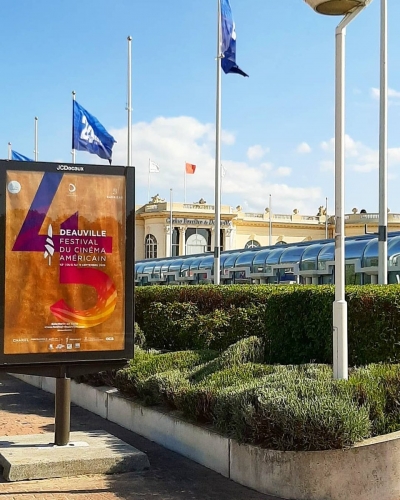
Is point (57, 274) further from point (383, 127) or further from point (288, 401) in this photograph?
point (383, 127)

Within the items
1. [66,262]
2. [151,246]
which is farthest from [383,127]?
[151,246]

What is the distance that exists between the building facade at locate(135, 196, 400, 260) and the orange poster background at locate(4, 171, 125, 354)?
271ft

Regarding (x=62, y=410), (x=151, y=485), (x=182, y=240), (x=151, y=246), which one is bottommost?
(x=151, y=485)

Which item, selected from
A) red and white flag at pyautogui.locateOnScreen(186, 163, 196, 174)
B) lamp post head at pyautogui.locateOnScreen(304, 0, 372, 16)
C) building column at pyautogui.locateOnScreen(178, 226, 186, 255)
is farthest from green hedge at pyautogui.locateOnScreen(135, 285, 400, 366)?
building column at pyautogui.locateOnScreen(178, 226, 186, 255)

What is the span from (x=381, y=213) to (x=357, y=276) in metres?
7.99

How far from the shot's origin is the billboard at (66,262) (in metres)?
7.41

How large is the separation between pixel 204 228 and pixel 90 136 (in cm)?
7006

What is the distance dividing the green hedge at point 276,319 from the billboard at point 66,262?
2620 millimetres

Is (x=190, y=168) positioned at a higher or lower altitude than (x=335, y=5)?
higher

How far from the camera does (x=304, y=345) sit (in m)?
9.57

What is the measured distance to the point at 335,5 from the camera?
7613 mm

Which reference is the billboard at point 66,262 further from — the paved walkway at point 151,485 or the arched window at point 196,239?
the arched window at point 196,239

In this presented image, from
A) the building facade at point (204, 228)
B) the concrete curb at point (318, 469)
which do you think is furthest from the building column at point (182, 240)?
the concrete curb at point (318, 469)

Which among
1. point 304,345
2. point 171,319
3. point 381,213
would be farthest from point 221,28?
point 304,345
